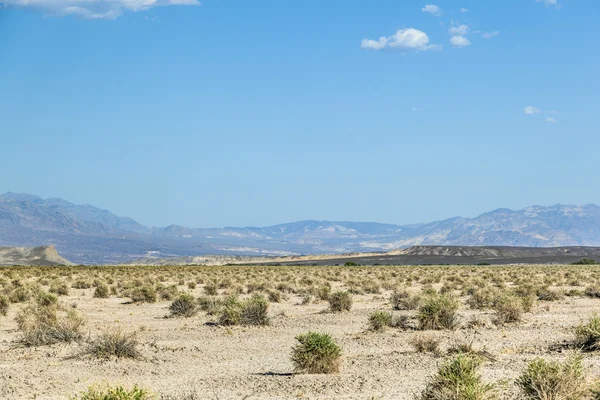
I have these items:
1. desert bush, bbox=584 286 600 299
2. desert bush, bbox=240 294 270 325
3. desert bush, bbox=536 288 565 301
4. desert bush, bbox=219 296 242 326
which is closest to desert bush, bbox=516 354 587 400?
desert bush, bbox=240 294 270 325

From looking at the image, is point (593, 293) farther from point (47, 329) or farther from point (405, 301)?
point (47, 329)

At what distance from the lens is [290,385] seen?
42.3 feet

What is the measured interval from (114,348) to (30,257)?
10239cm

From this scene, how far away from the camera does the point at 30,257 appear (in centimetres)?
11125

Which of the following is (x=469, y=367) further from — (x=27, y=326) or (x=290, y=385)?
(x=27, y=326)

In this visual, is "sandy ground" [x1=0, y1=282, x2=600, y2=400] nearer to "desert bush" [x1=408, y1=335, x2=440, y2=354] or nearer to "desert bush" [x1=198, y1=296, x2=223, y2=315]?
"desert bush" [x1=408, y1=335, x2=440, y2=354]

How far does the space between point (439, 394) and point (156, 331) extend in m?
A: 11.9

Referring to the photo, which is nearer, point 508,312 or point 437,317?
point 437,317

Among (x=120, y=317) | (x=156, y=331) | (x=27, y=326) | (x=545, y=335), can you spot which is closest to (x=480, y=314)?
(x=545, y=335)

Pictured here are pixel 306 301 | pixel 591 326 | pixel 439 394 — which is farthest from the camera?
pixel 306 301

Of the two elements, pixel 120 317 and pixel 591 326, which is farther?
pixel 120 317

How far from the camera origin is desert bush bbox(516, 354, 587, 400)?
10250 mm

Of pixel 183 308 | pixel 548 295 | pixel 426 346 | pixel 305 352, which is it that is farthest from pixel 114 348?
A: pixel 548 295

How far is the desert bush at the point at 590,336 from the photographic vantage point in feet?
51.9
